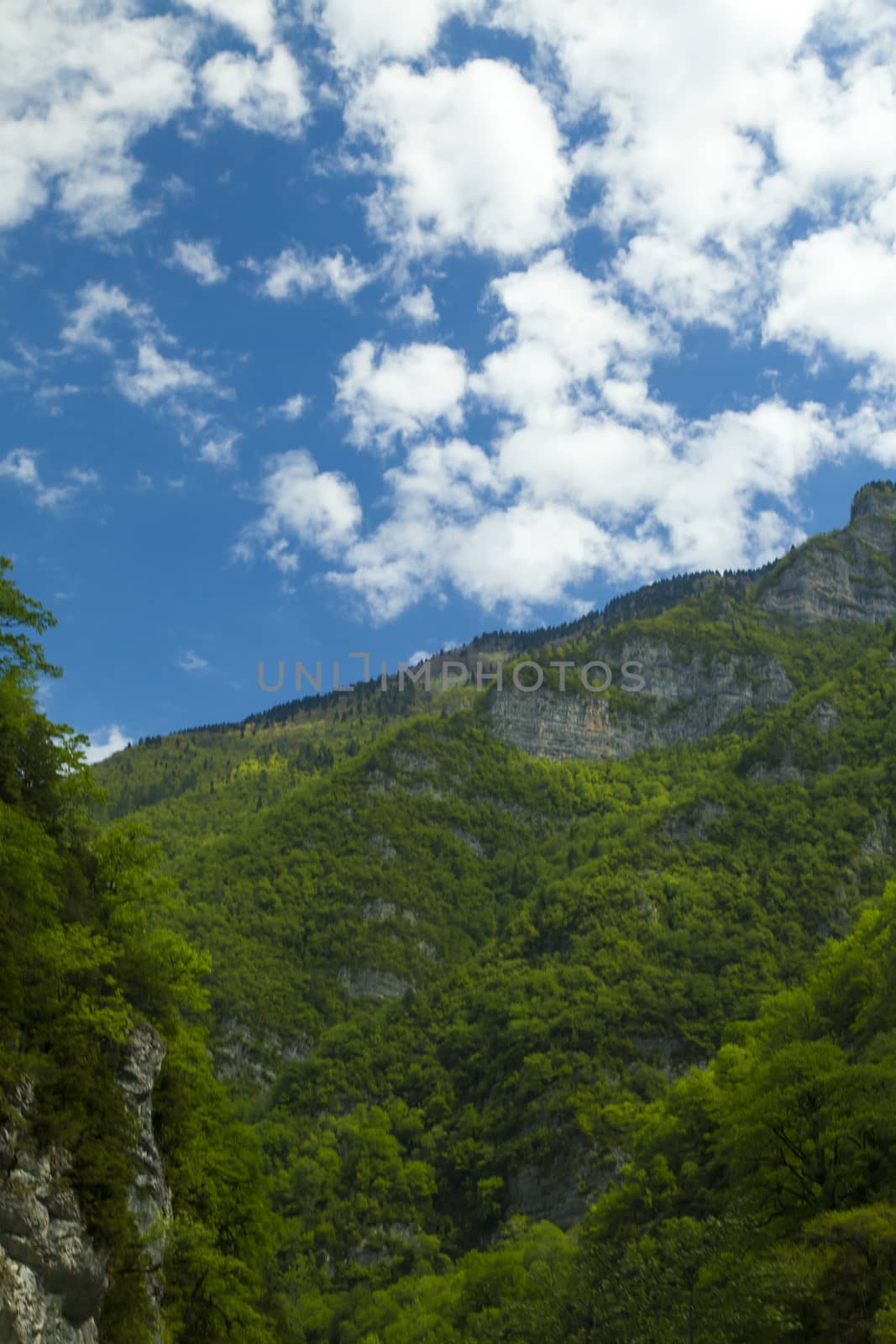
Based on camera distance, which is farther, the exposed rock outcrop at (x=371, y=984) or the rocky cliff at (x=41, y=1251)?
the exposed rock outcrop at (x=371, y=984)

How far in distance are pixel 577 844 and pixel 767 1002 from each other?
293 ft

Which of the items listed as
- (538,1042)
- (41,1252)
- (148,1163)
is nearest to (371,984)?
(538,1042)

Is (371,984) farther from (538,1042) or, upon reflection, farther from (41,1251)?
(41,1251)

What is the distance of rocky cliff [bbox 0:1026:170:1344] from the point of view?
72.8 feet

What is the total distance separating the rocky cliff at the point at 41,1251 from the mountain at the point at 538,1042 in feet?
2.70

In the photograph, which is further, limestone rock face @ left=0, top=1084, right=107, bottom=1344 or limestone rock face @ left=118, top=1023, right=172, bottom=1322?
limestone rock face @ left=118, top=1023, right=172, bottom=1322

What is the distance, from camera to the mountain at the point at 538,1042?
39.0m

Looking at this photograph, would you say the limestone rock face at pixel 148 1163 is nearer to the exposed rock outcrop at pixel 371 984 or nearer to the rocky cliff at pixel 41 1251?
the rocky cliff at pixel 41 1251

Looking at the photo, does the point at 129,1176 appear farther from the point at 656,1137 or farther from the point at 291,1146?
the point at 291,1146

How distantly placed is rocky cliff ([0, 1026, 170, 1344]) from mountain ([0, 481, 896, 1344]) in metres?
0.82

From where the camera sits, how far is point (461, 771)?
183625 mm

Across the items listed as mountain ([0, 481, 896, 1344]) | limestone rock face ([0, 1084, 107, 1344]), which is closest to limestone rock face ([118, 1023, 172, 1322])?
mountain ([0, 481, 896, 1344])

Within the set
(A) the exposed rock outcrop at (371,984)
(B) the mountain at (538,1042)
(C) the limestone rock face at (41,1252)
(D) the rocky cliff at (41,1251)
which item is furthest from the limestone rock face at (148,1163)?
(A) the exposed rock outcrop at (371,984)

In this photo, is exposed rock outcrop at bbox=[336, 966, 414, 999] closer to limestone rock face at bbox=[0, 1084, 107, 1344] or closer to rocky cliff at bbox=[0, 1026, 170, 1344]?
rocky cliff at bbox=[0, 1026, 170, 1344]
